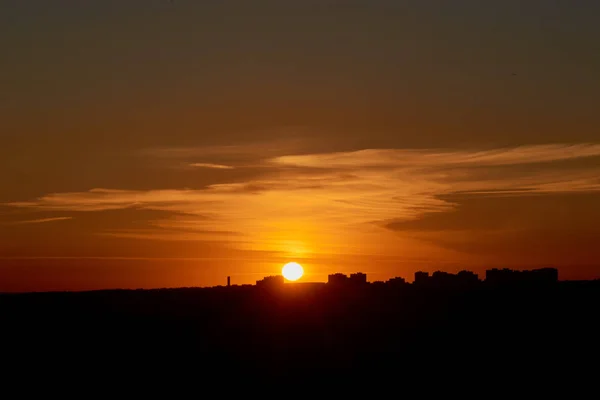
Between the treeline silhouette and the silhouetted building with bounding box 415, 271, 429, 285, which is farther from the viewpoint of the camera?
the silhouetted building with bounding box 415, 271, 429, 285

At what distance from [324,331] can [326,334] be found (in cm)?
58

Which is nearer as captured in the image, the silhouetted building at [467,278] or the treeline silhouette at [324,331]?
the treeline silhouette at [324,331]

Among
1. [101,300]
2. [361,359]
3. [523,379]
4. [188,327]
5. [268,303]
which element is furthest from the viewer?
[101,300]

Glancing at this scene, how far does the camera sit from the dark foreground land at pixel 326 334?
55938 millimetres

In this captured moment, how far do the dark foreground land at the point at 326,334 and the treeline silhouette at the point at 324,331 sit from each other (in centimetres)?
10

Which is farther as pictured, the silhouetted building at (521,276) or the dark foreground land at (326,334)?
the silhouetted building at (521,276)

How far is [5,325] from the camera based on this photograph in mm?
63438

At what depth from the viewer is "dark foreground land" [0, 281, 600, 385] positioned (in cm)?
5594

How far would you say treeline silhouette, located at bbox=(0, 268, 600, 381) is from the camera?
185 feet

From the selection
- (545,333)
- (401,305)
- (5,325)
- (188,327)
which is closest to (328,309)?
(401,305)

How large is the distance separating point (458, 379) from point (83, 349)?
21140 millimetres

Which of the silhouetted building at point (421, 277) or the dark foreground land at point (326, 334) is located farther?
the silhouetted building at point (421, 277)

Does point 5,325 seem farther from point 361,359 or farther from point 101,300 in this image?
point 361,359

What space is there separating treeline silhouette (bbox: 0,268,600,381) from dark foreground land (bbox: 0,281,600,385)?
0.10 metres
